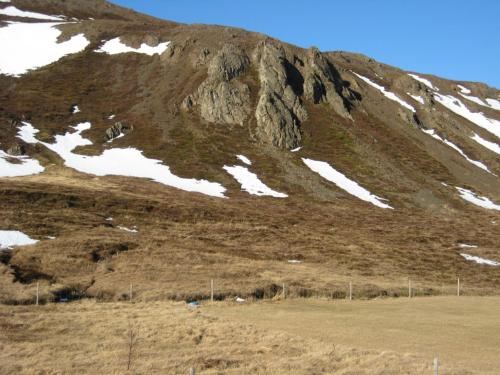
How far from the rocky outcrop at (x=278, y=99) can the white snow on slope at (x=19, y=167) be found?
48.4m

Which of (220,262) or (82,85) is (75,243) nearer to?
(220,262)

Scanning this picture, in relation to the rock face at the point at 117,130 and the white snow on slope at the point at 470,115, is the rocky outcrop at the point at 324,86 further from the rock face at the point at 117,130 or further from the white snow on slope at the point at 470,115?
the white snow on slope at the point at 470,115

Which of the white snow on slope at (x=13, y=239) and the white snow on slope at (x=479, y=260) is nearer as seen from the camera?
the white snow on slope at (x=13, y=239)

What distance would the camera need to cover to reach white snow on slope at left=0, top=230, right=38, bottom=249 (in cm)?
4675

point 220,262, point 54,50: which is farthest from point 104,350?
point 54,50

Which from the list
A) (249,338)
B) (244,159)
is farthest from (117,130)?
(249,338)

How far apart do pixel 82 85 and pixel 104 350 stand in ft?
418

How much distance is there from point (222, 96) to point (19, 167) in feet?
172

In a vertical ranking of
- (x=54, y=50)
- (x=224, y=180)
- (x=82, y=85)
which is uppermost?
(x=54, y=50)

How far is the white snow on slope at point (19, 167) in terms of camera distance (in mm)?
84688

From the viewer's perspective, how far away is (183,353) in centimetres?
2123

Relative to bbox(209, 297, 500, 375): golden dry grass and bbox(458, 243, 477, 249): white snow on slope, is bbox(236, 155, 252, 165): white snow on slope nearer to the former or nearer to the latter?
bbox(458, 243, 477, 249): white snow on slope

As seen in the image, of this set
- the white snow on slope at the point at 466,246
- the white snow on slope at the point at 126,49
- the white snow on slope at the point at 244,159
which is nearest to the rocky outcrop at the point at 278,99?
the white snow on slope at the point at 244,159

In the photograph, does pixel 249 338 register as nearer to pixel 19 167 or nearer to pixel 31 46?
pixel 19 167
